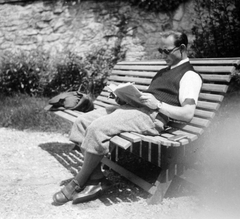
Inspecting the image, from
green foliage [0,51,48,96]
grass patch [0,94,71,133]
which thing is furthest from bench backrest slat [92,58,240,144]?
green foliage [0,51,48,96]

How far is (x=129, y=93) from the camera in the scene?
3150 mm

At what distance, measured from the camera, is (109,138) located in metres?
3.00

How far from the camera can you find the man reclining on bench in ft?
9.89

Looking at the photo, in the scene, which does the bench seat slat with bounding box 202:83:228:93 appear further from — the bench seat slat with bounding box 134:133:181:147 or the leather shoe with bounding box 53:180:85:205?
the leather shoe with bounding box 53:180:85:205

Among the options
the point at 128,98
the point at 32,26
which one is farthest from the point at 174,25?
A: the point at 128,98

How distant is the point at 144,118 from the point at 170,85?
0.40m

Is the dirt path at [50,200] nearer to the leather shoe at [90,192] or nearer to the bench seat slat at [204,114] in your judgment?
the leather shoe at [90,192]

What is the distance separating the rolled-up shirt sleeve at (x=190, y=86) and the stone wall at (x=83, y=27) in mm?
4832

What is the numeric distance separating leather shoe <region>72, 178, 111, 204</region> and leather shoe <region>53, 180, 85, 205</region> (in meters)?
0.04

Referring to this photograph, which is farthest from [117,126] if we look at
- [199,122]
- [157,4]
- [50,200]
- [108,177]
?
[157,4]

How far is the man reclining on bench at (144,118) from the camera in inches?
119

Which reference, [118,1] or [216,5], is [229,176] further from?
[118,1]

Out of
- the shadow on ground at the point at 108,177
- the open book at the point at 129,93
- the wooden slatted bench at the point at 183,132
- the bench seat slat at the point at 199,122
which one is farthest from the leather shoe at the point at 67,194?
the bench seat slat at the point at 199,122

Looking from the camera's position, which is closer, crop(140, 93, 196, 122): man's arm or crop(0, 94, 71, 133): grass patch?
crop(140, 93, 196, 122): man's arm
